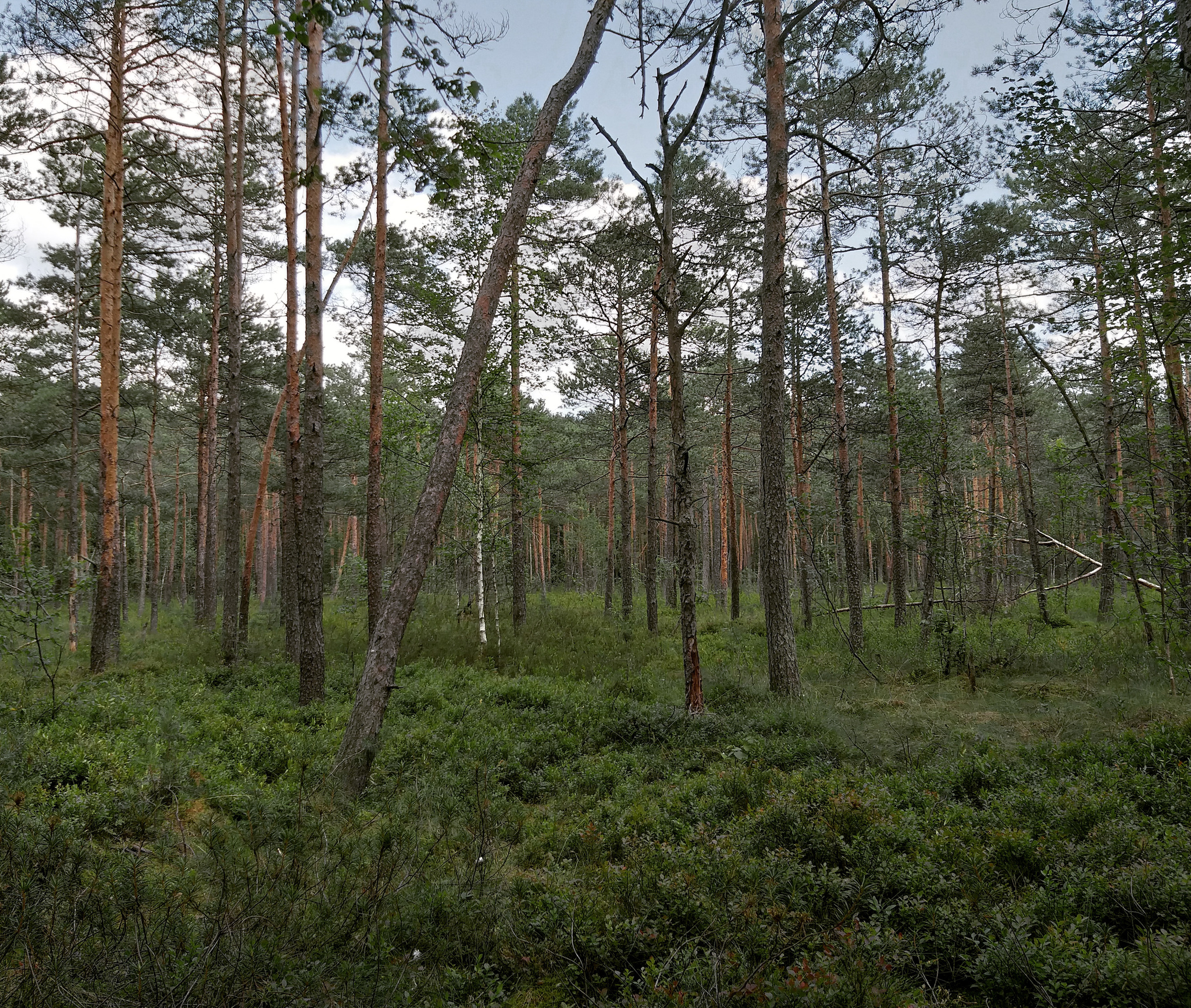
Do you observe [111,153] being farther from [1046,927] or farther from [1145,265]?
[1046,927]

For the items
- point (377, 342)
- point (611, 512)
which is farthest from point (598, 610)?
point (377, 342)

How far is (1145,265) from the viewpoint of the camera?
5.41 metres

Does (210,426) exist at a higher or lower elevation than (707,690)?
higher

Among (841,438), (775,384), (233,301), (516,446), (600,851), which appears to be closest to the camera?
(600,851)

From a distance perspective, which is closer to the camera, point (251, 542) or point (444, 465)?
point (444, 465)

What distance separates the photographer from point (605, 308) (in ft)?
53.2

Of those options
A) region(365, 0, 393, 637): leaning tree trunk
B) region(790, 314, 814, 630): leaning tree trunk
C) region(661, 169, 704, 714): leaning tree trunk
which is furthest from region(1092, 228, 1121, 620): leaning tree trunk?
region(365, 0, 393, 637): leaning tree trunk

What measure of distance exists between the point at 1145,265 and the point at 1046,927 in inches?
220

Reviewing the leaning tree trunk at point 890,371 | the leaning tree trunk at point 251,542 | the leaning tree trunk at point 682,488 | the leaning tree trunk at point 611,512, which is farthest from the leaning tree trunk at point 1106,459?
the leaning tree trunk at point 251,542

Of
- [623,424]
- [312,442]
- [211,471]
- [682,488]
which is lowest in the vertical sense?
[682,488]

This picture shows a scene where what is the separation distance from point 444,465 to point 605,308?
1155 centimetres

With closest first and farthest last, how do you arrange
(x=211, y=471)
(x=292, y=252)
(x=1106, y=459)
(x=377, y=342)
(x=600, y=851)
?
(x=600, y=851) < (x=292, y=252) < (x=377, y=342) < (x=1106, y=459) < (x=211, y=471)

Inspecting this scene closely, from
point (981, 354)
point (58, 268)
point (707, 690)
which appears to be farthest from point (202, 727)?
point (981, 354)

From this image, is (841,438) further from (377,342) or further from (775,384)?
(377,342)
